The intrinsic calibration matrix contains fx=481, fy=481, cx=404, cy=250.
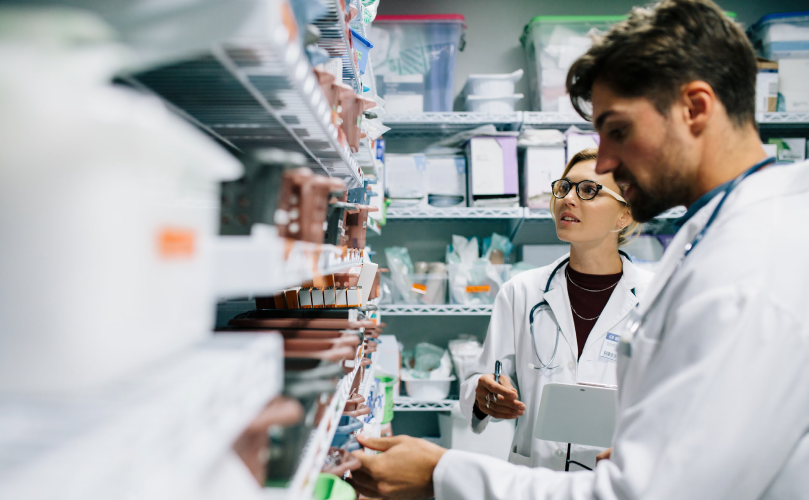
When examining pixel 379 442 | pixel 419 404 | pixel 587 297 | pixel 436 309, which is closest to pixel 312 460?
pixel 379 442

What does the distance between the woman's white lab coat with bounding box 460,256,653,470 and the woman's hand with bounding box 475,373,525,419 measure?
0.10 metres

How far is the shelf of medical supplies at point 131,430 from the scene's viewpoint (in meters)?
0.30

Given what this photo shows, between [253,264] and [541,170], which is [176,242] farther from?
[541,170]

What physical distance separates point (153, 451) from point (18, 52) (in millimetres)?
A: 311

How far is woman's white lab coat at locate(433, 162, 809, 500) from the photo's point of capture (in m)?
0.79

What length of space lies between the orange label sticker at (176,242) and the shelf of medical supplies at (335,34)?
2.78 ft

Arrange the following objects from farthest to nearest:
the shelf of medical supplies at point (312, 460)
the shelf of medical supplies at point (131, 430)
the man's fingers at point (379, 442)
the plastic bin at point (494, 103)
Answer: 1. the plastic bin at point (494, 103)
2. the man's fingers at point (379, 442)
3. the shelf of medical supplies at point (312, 460)
4. the shelf of medical supplies at point (131, 430)

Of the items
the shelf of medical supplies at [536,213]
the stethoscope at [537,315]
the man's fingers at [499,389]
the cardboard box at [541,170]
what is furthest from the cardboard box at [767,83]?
the man's fingers at [499,389]

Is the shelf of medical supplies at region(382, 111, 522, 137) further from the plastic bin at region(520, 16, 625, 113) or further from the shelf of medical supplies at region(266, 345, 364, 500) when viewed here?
the shelf of medical supplies at region(266, 345, 364, 500)

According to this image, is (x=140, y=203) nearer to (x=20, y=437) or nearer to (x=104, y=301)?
(x=104, y=301)

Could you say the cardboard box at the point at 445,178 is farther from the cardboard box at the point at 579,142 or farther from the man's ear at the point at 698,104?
the man's ear at the point at 698,104

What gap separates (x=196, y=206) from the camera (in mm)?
493

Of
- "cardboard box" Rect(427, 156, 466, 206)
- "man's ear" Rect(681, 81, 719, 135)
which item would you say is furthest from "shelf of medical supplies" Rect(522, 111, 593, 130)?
"man's ear" Rect(681, 81, 719, 135)

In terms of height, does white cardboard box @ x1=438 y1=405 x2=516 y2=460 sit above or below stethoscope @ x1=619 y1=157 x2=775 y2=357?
below
